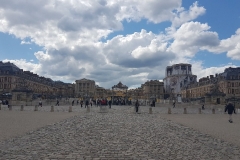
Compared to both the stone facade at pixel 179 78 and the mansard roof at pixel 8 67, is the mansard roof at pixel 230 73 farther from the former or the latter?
the mansard roof at pixel 8 67

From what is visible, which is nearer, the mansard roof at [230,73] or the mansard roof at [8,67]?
the mansard roof at [230,73]

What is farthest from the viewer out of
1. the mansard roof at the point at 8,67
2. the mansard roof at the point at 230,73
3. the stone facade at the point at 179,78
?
the stone facade at the point at 179,78

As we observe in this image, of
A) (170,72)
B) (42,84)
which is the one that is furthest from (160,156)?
(170,72)

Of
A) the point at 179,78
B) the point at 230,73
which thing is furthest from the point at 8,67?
the point at 179,78

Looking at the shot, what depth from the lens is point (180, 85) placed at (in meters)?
178

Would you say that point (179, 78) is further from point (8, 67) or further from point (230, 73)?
point (8, 67)

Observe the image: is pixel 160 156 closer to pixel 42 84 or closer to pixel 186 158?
pixel 186 158

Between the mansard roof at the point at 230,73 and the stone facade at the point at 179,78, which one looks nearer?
the mansard roof at the point at 230,73

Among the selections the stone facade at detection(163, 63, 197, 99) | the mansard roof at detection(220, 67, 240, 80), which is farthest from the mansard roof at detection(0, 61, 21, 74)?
the stone facade at detection(163, 63, 197, 99)

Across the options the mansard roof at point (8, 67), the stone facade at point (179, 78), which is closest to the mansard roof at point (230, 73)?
the stone facade at point (179, 78)

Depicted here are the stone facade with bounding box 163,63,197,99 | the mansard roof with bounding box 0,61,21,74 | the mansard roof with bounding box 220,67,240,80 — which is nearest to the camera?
the mansard roof with bounding box 220,67,240,80

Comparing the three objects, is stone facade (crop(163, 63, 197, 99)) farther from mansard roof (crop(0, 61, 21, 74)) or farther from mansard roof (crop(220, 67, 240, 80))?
mansard roof (crop(0, 61, 21, 74))

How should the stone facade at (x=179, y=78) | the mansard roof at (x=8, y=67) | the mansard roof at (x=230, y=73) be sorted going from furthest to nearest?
1. the stone facade at (x=179, y=78)
2. the mansard roof at (x=8, y=67)
3. the mansard roof at (x=230, y=73)

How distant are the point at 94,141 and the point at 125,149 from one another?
2078mm
